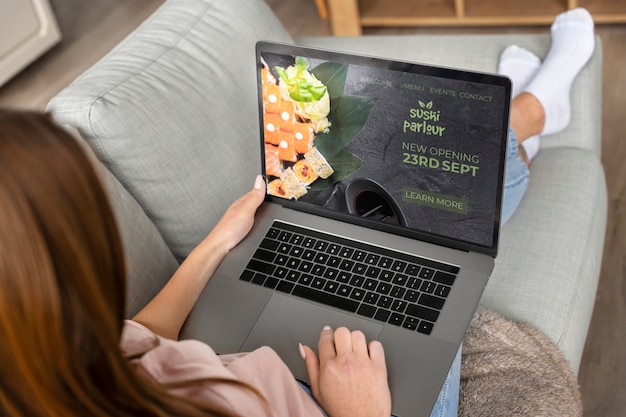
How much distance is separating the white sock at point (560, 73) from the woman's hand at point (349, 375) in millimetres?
749

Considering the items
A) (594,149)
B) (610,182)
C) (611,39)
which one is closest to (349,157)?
(594,149)

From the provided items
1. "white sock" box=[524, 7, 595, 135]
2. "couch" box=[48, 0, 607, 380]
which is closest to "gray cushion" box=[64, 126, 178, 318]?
"couch" box=[48, 0, 607, 380]

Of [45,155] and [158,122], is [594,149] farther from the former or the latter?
[45,155]

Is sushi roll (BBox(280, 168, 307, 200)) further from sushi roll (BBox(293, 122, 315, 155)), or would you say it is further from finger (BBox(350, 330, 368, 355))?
finger (BBox(350, 330, 368, 355))

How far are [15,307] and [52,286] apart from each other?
30 millimetres

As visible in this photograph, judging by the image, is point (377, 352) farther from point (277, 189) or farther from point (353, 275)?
point (277, 189)

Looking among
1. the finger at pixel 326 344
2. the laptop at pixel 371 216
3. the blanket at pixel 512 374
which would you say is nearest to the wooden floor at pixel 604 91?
the blanket at pixel 512 374

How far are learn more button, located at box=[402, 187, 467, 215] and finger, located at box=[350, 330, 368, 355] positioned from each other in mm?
240

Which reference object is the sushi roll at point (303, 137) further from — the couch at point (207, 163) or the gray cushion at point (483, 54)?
the gray cushion at point (483, 54)

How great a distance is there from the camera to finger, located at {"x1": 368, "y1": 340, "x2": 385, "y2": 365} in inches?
40.5

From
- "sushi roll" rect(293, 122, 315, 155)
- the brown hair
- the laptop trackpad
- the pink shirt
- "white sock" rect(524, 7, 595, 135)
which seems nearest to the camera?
the brown hair

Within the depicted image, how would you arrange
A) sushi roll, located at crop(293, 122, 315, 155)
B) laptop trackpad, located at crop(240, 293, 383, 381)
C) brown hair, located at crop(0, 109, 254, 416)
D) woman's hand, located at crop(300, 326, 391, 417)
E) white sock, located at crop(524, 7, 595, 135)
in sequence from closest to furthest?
brown hair, located at crop(0, 109, 254, 416), woman's hand, located at crop(300, 326, 391, 417), laptop trackpad, located at crop(240, 293, 383, 381), sushi roll, located at crop(293, 122, 315, 155), white sock, located at crop(524, 7, 595, 135)

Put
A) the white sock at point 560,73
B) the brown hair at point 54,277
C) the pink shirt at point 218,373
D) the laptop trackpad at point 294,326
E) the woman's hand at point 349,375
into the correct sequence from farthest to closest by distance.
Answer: the white sock at point 560,73, the laptop trackpad at point 294,326, the woman's hand at point 349,375, the pink shirt at point 218,373, the brown hair at point 54,277

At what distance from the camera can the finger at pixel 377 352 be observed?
1029 millimetres
